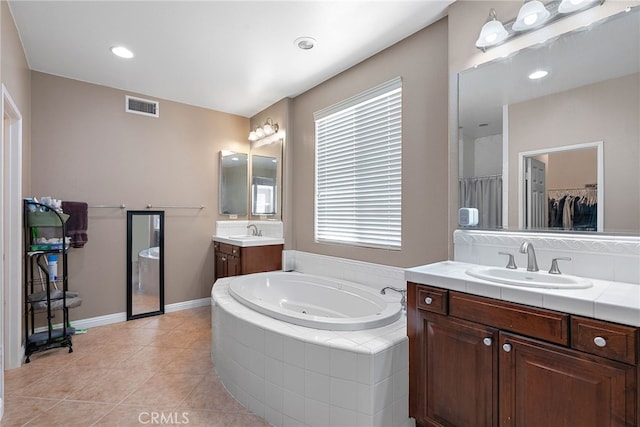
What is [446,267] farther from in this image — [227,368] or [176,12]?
[176,12]

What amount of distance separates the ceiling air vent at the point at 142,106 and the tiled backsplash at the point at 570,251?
3.62 m

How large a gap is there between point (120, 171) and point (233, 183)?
1319 mm

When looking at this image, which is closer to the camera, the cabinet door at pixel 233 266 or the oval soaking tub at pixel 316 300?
the oval soaking tub at pixel 316 300

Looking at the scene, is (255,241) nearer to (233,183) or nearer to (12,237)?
(233,183)

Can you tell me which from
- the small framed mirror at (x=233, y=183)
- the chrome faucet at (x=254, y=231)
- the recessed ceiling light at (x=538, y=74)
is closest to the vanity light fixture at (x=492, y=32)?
the recessed ceiling light at (x=538, y=74)

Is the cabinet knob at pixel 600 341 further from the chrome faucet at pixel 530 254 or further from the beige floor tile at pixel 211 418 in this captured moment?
the beige floor tile at pixel 211 418

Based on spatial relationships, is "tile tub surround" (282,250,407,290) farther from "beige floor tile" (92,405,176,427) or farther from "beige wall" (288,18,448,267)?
"beige floor tile" (92,405,176,427)

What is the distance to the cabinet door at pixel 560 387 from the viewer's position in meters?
1.08

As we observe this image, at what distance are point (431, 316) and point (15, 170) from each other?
→ 3.19 metres

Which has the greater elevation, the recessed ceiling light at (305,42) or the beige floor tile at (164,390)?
the recessed ceiling light at (305,42)

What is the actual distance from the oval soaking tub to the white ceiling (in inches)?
78.7

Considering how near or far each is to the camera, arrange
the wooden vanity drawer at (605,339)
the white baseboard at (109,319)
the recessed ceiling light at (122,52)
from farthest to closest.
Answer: the white baseboard at (109,319)
the recessed ceiling light at (122,52)
the wooden vanity drawer at (605,339)

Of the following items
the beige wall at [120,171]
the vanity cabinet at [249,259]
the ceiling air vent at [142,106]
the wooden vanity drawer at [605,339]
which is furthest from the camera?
the ceiling air vent at [142,106]

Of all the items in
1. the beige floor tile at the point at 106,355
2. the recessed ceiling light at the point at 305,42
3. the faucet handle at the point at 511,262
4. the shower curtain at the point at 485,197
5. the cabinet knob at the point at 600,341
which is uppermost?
the recessed ceiling light at the point at 305,42
